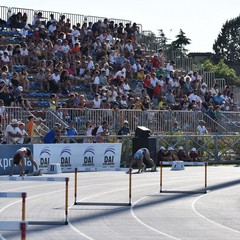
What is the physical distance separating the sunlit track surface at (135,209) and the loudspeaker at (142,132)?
17.0 ft

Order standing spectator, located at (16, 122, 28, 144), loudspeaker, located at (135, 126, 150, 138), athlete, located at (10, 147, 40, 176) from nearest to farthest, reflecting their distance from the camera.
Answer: athlete, located at (10, 147, 40, 176), standing spectator, located at (16, 122, 28, 144), loudspeaker, located at (135, 126, 150, 138)

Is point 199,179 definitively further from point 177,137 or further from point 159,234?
point 159,234

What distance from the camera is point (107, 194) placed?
24.0 metres

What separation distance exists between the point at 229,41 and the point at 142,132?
9753 centimetres

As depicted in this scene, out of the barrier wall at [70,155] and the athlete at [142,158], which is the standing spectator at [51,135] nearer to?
the barrier wall at [70,155]

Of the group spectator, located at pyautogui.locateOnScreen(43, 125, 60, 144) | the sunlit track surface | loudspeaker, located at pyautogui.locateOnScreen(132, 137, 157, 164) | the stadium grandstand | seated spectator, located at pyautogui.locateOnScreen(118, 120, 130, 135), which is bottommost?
the sunlit track surface

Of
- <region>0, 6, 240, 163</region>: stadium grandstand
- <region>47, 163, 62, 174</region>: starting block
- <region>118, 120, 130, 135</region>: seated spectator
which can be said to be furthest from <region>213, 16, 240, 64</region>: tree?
<region>47, 163, 62, 174</region>: starting block

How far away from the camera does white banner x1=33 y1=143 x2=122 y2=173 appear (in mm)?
32562

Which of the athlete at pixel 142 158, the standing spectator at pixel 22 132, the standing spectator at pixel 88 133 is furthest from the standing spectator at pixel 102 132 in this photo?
the standing spectator at pixel 22 132

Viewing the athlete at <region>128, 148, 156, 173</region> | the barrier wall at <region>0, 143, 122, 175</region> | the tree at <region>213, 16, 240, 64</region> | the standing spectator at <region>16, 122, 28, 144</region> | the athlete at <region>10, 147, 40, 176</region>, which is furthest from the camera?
the tree at <region>213, 16, 240, 64</region>

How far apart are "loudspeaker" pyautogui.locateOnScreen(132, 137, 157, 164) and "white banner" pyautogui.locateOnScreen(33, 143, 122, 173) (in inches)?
27.6

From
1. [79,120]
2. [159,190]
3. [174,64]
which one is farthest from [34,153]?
[174,64]

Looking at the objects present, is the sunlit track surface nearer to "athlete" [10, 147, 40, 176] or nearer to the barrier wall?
"athlete" [10, 147, 40, 176]

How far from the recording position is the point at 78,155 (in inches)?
1346
